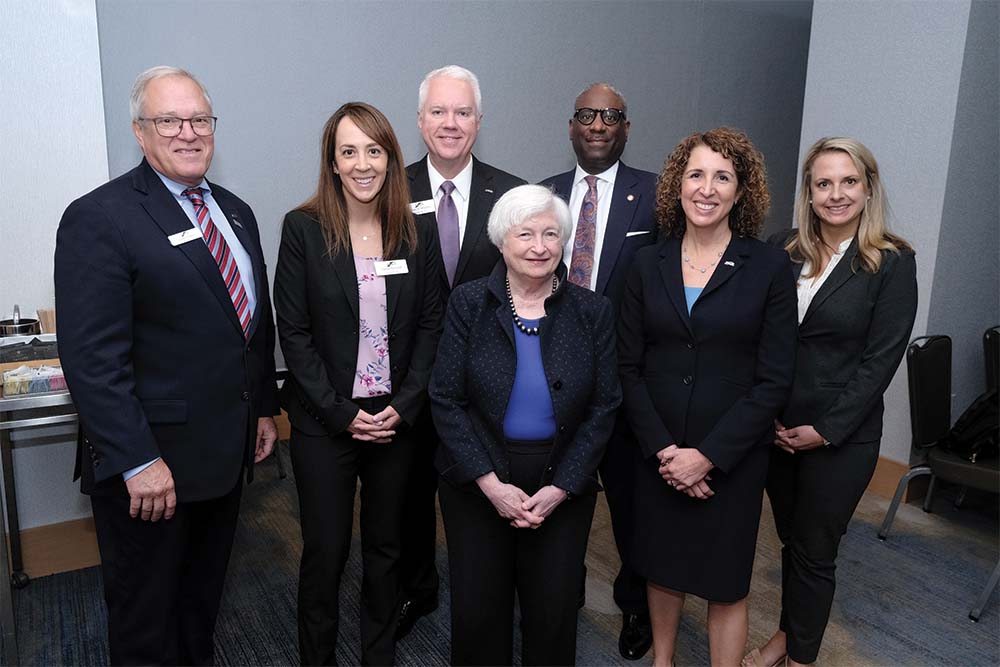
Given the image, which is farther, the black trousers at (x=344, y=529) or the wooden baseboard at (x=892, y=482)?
the wooden baseboard at (x=892, y=482)

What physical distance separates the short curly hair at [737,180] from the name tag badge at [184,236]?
137cm

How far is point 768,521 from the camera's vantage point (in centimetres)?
369

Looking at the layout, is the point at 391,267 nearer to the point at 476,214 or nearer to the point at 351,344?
the point at 351,344

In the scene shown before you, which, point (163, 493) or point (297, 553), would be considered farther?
point (297, 553)

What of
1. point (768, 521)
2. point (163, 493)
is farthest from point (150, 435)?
point (768, 521)

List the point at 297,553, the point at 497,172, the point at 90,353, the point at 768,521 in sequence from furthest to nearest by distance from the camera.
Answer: the point at 768,521 < the point at 297,553 < the point at 497,172 < the point at 90,353

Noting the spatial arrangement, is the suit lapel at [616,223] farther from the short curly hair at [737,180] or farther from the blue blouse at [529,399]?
the blue blouse at [529,399]

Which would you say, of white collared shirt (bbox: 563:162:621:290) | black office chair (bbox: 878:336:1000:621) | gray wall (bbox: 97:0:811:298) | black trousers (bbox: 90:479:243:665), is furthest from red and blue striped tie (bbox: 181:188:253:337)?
black office chair (bbox: 878:336:1000:621)

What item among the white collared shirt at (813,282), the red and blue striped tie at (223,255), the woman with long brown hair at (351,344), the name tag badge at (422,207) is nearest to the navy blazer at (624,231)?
the name tag badge at (422,207)

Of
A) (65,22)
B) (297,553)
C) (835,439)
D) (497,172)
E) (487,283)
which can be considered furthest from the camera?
(297,553)

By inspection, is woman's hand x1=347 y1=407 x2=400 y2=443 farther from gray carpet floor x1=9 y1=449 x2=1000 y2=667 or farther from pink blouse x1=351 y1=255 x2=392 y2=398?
gray carpet floor x1=9 y1=449 x2=1000 y2=667

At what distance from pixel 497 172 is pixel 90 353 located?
4.80ft

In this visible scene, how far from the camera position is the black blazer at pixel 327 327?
6.92 ft

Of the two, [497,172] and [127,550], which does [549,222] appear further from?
[127,550]
